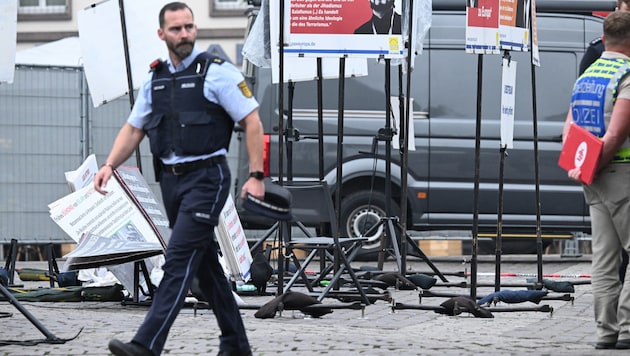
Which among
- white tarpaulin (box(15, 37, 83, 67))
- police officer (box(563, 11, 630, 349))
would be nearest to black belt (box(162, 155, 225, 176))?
police officer (box(563, 11, 630, 349))

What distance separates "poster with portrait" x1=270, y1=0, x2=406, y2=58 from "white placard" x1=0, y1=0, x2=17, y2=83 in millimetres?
2115

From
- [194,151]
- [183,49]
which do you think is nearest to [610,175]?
[194,151]

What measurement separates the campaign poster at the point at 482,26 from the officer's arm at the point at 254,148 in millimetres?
3626

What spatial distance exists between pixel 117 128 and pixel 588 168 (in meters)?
10.4

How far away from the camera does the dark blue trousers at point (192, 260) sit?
22.7ft

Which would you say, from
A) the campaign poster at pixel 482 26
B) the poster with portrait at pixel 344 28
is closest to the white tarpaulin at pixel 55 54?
the poster with portrait at pixel 344 28

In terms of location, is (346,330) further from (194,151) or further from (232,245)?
(194,151)

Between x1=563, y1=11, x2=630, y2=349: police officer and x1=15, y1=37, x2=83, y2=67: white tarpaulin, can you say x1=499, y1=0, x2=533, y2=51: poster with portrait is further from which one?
x1=15, y1=37, x2=83, y2=67: white tarpaulin

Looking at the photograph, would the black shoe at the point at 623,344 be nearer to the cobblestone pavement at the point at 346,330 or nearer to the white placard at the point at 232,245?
the cobblestone pavement at the point at 346,330

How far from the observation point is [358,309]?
9.91 meters

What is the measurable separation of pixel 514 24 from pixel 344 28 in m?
1.32

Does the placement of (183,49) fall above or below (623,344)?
above

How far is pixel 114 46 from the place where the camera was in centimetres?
1120

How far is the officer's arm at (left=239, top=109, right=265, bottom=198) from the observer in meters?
7.08
